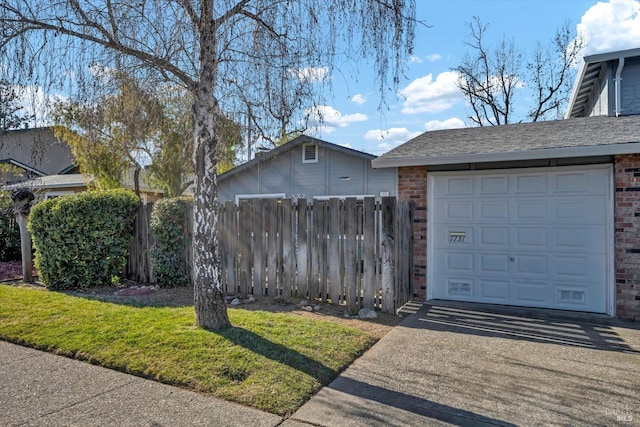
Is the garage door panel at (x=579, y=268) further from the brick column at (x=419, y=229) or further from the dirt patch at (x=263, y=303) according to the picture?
the dirt patch at (x=263, y=303)

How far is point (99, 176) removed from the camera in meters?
16.5

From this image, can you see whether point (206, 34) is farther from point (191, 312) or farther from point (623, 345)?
point (623, 345)

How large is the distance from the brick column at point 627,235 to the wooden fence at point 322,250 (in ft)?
9.51

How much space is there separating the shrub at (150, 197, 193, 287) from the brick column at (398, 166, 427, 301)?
4.03 metres

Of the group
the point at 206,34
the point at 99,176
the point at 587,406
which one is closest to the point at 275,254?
the point at 206,34

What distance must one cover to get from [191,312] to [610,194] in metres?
6.05

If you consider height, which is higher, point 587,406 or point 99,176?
point 99,176

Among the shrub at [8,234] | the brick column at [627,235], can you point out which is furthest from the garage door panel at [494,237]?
the shrub at [8,234]

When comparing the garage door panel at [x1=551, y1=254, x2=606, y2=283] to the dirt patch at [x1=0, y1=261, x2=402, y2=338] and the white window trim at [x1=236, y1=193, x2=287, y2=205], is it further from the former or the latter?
the white window trim at [x1=236, y1=193, x2=287, y2=205]

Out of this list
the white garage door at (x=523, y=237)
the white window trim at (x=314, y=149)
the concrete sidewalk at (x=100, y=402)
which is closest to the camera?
the concrete sidewalk at (x=100, y=402)

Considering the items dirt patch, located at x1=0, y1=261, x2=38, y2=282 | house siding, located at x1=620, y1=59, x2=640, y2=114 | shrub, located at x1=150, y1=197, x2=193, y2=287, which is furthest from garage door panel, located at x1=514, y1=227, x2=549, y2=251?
dirt patch, located at x1=0, y1=261, x2=38, y2=282

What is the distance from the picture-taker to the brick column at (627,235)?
5938 mm

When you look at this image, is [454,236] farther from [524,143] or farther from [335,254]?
[335,254]

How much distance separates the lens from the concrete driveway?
3172 millimetres
